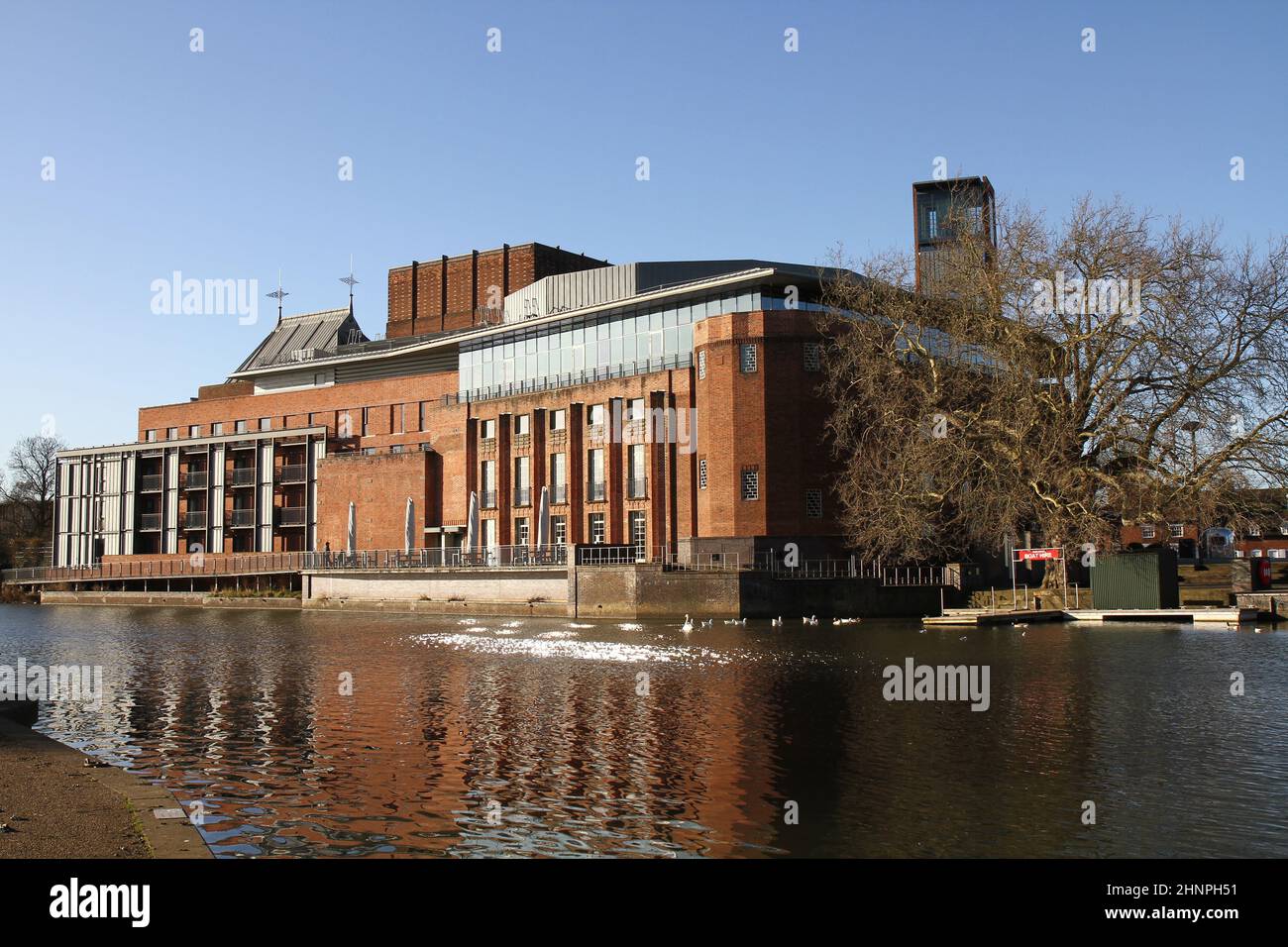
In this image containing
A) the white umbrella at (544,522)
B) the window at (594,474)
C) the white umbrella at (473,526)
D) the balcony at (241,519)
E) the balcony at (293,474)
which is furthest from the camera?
the balcony at (241,519)

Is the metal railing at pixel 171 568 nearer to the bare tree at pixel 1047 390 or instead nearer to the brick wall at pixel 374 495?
the brick wall at pixel 374 495

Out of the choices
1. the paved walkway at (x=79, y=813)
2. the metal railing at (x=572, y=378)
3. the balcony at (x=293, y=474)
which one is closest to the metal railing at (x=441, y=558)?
the balcony at (x=293, y=474)

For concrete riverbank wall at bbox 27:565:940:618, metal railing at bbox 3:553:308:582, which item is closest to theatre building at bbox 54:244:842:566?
metal railing at bbox 3:553:308:582

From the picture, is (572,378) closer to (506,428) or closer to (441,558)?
(506,428)

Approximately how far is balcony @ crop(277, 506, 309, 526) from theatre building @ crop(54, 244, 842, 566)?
0.16 metres

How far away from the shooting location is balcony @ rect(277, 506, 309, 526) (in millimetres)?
77500

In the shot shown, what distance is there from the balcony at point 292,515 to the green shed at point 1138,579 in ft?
177

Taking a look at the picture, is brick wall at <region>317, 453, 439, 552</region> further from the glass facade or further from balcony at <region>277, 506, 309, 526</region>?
the glass facade

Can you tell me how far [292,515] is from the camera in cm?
7788

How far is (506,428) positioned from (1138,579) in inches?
1395

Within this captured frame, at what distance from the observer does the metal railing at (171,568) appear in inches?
2906

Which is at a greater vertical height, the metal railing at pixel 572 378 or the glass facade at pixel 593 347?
the glass facade at pixel 593 347

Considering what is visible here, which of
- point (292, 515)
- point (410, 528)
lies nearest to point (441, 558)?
point (410, 528)

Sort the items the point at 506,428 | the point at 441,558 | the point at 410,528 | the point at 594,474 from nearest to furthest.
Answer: the point at 410,528, the point at 594,474, the point at 441,558, the point at 506,428
